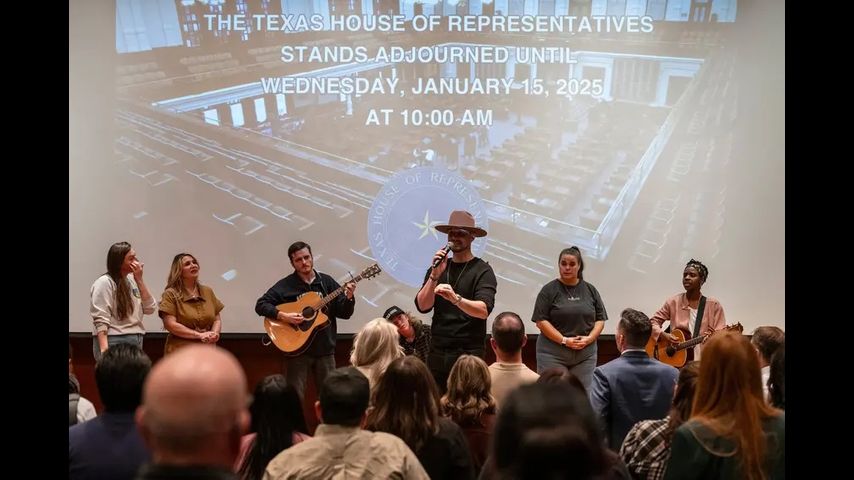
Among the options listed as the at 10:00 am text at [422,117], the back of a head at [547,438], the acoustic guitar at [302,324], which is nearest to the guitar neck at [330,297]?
the acoustic guitar at [302,324]

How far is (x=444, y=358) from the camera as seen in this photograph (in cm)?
434

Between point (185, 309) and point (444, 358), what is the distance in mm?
1698

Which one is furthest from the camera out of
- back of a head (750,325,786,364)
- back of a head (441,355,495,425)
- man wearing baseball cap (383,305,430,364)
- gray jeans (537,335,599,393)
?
gray jeans (537,335,599,393)

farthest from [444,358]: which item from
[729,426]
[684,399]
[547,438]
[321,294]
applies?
[547,438]

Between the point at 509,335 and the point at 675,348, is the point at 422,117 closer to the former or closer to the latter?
the point at 675,348

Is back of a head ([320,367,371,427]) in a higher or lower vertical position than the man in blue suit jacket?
higher

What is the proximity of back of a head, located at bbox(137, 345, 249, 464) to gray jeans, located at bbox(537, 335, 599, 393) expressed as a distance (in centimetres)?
369

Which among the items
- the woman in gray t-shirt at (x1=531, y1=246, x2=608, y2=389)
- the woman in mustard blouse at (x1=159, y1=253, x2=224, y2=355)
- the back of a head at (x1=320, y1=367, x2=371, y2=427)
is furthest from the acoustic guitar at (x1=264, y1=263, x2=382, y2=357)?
the back of a head at (x1=320, y1=367, x2=371, y2=427)

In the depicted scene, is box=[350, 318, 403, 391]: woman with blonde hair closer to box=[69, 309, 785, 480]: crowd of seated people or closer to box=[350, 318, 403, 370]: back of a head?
box=[350, 318, 403, 370]: back of a head

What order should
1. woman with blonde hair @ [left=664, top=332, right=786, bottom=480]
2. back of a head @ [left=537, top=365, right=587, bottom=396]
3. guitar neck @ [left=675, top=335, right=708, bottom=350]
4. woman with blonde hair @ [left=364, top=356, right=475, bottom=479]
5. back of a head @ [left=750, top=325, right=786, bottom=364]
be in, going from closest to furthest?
woman with blonde hair @ [left=664, top=332, right=786, bottom=480], woman with blonde hair @ [left=364, top=356, right=475, bottom=479], back of a head @ [left=537, top=365, right=587, bottom=396], back of a head @ [left=750, top=325, right=786, bottom=364], guitar neck @ [left=675, top=335, right=708, bottom=350]

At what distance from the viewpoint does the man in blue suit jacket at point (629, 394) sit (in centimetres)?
301

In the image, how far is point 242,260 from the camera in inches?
231

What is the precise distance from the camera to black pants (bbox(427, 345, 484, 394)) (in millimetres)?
4320

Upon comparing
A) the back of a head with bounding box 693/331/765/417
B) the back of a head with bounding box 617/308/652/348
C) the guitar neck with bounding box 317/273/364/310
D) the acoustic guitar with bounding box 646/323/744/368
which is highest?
the back of a head with bounding box 693/331/765/417
